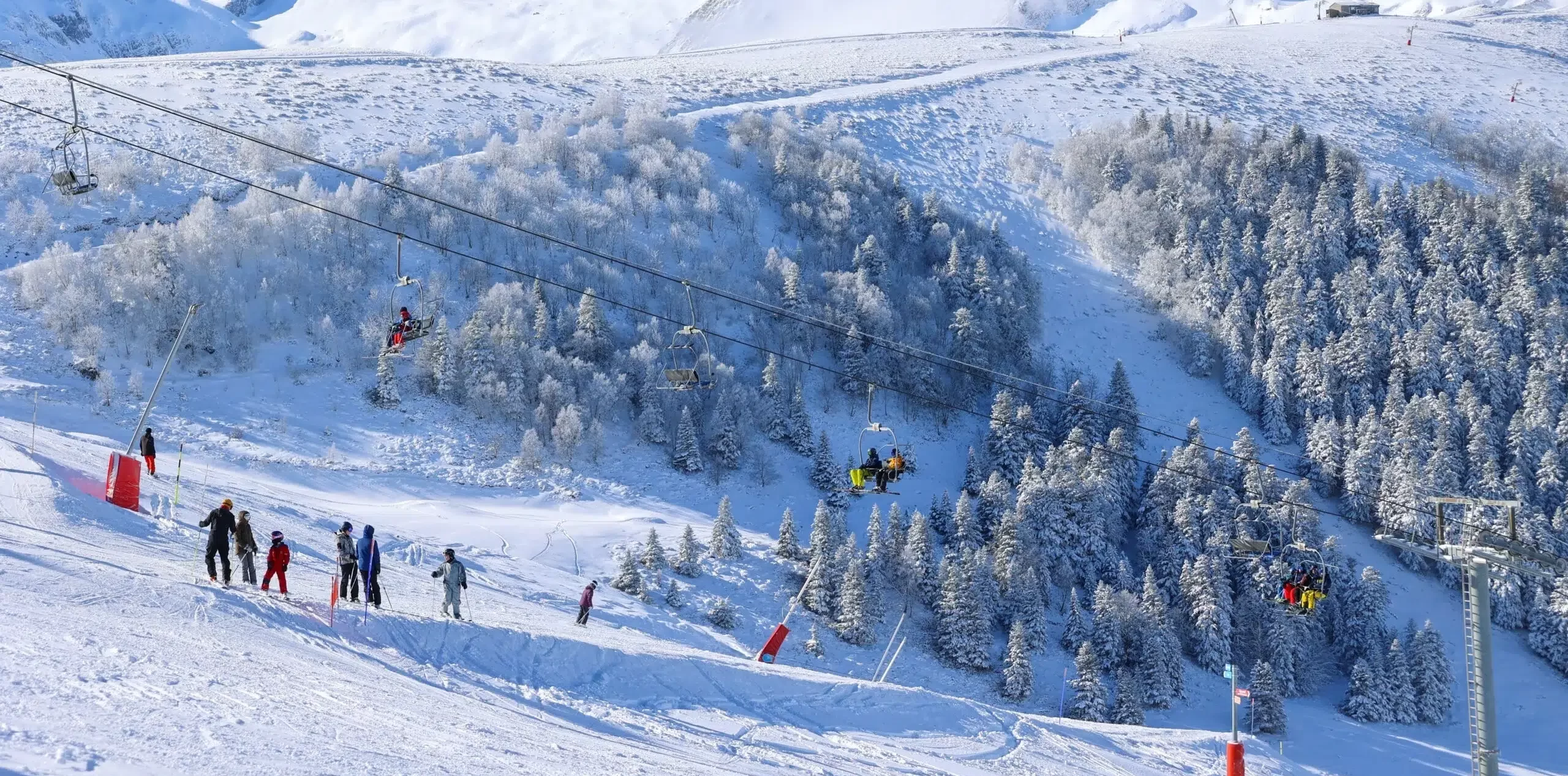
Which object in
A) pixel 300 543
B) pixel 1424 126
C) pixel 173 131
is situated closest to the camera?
pixel 300 543

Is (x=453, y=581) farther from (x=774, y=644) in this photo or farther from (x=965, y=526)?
(x=965, y=526)

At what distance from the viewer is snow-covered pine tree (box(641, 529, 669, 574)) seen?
43.8m

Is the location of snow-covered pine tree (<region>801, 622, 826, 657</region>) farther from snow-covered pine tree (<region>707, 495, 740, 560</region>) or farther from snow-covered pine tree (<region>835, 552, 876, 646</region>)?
snow-covered pine tree (<region>707, 495, 740, 560</region>)

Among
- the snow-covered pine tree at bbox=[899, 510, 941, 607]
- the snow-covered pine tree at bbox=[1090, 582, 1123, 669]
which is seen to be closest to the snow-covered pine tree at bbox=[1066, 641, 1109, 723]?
the snow-covered pine tree at bbox=[1090, 582, 1123, 669]

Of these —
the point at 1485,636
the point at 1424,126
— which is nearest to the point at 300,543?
the point at 1485,636

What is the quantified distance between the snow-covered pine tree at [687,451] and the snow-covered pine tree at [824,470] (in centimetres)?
492

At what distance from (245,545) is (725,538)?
1058 inches

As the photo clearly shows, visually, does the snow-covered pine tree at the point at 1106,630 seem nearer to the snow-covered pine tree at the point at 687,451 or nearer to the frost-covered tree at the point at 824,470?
the frost-covered tree at the point at 824,470

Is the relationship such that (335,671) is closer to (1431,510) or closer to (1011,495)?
(1011,495)

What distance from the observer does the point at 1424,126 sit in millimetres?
102188

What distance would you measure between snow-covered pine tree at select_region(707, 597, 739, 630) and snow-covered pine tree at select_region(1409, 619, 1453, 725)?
2439 cm

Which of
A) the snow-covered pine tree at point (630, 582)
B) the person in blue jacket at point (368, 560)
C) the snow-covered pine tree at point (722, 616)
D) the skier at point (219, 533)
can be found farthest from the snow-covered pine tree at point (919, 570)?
the skier at point (219, 533)

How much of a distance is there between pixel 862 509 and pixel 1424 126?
2776 inches

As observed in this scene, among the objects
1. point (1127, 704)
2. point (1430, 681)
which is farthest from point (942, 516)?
point (1430, 681)
